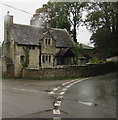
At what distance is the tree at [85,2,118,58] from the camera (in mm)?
17578

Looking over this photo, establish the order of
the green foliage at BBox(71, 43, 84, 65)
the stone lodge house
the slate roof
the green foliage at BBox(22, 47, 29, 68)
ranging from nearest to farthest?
the stone lodge house, the green foliage at BBox(22, 47, 29, 68), the slate roof, the green foliage at BBox(71, 43, 84, 65)

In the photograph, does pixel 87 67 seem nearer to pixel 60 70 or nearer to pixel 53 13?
pixel 60 70

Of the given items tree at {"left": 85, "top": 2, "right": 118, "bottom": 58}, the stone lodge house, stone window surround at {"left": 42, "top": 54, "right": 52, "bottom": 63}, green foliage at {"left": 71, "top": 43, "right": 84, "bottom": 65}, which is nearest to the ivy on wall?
the stone lodge house

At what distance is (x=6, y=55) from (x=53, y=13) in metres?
16.0

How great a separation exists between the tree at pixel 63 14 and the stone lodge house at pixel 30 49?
25.5ft

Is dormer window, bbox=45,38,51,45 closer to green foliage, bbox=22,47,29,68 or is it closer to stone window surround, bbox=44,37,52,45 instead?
stone window surround, bbox=44,37,52,45

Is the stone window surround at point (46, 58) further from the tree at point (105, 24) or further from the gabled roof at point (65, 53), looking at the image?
the tree at point (105, 24)

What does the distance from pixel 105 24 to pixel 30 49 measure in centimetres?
1121

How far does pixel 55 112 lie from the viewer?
647 cm

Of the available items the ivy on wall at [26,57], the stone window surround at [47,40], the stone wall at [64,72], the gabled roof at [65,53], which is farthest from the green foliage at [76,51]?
the ivy on wall at [26,57]

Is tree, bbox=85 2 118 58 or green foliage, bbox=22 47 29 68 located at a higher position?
tree, bbox=85 2 118 58

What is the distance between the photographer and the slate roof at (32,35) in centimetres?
2617

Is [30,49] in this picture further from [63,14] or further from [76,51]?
[63,14]

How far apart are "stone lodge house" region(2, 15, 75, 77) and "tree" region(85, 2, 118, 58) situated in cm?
733
